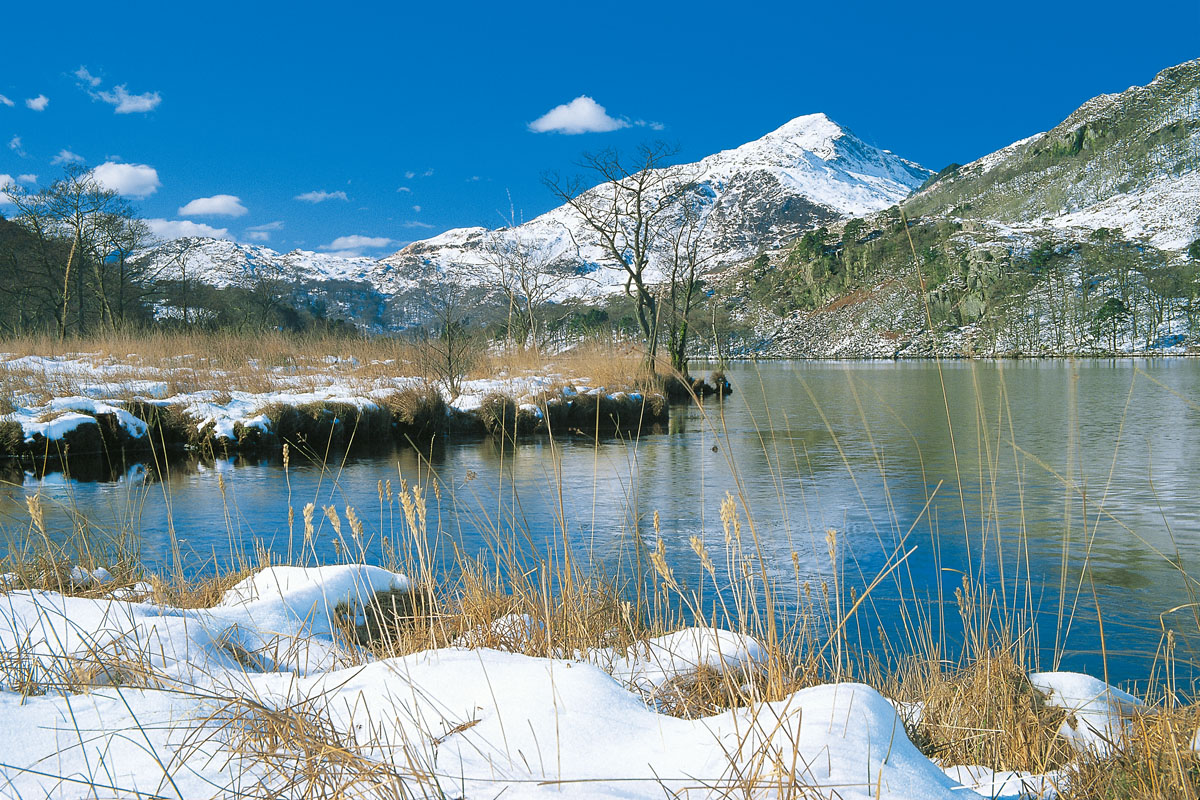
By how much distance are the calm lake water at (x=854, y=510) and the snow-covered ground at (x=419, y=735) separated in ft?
1.43

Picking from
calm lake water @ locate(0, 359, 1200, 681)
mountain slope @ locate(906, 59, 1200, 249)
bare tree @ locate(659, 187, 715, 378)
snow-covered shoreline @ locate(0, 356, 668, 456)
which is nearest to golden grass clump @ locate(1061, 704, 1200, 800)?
calm lake water @ locate(0, 359, 1200, 681)

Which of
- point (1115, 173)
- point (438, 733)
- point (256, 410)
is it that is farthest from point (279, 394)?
point (1115, 173)

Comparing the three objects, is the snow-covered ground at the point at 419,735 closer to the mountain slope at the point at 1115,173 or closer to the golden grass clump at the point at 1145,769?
the golden grass clump at the point at 1145,769

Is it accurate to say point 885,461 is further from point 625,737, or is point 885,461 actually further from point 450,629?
point 625,737

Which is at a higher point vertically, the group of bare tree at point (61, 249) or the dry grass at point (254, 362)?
the group of bare tree at point (61, 249)

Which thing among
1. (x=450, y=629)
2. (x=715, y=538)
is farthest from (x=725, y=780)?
(x=715, y=538)

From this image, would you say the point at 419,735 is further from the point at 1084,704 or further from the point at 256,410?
the point at 256,410

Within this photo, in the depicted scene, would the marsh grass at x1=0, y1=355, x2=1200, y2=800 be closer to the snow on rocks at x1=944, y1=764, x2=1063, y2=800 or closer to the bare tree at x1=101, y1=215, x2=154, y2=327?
the snow on rocks at x1=944, y1=764, x2=1063, y2=800

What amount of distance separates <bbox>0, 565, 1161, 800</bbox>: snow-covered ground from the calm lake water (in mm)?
437

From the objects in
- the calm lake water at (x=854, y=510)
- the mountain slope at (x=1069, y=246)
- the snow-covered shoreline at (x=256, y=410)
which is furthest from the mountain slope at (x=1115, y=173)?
the calm lake water at (x=854, y=510)

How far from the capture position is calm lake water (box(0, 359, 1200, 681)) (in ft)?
12.4

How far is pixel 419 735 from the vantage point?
1.44 meters

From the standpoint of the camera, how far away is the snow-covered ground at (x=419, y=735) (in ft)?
4.00

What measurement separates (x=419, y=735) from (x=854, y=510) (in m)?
6.42
